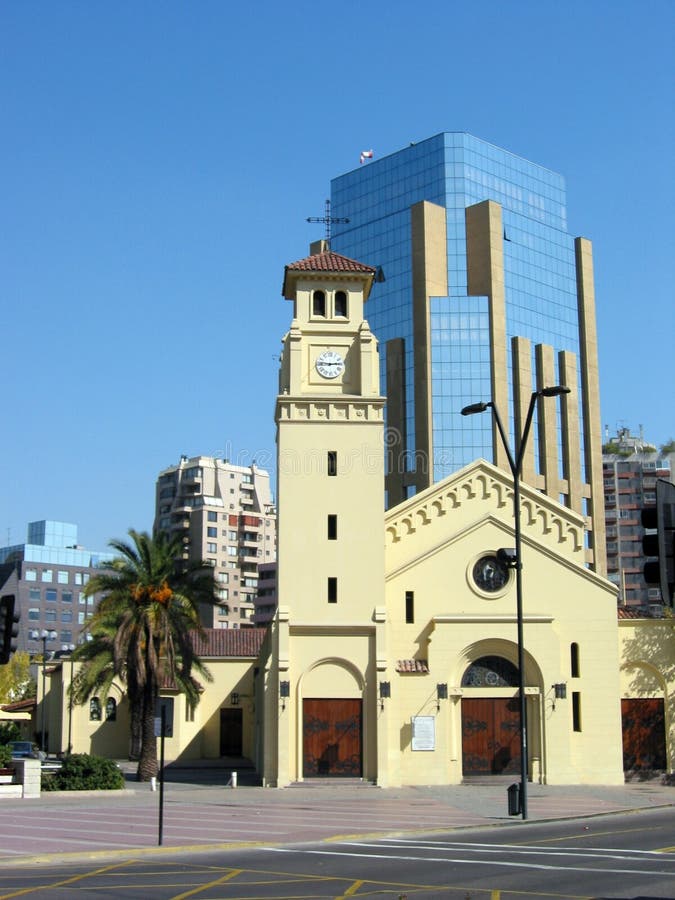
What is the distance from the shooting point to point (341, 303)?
45562mm

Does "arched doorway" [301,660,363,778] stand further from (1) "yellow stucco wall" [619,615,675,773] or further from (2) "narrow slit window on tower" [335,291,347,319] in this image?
(2) "narrow slit window on tower" [335,291,347,319]

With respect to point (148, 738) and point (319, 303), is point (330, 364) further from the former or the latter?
point (148, 738)

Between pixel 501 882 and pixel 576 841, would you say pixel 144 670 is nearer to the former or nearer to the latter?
pixel 576 841

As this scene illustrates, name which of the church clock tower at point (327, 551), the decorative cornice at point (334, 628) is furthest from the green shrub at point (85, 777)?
the decorative cornice at point (334, 628)

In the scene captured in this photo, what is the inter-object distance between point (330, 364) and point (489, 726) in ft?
48.8

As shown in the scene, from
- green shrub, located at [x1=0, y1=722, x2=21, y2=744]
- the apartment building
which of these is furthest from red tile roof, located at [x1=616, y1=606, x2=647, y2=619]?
the apartment building

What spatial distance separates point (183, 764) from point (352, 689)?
68.0ft

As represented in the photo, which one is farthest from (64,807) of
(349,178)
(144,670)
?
(349,178)

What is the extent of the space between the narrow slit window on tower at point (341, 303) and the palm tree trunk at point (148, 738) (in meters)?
15.9

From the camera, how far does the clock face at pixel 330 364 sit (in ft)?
146

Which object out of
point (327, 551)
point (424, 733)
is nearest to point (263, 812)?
point (424, 733)

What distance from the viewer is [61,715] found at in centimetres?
6494

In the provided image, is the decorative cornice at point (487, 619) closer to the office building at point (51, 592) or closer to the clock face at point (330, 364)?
the clock face at point (330, 364)

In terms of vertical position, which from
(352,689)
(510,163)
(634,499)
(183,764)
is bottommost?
(183,764)
